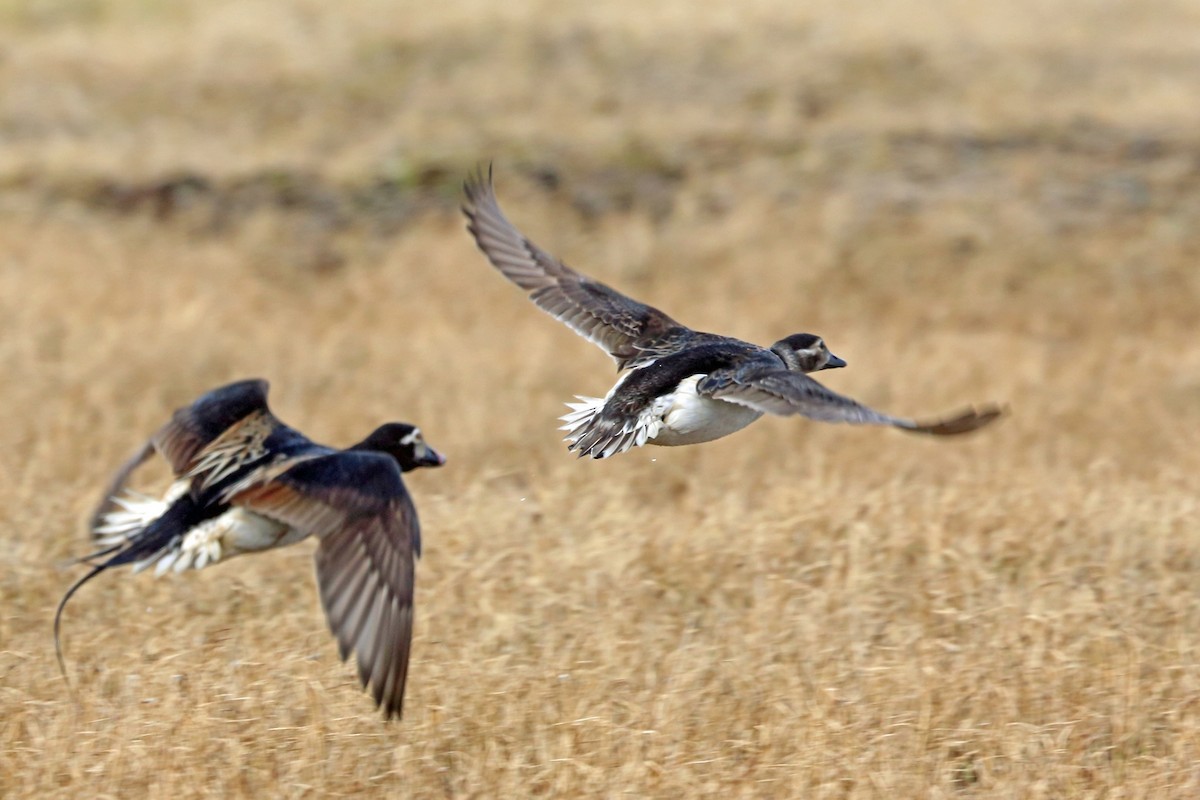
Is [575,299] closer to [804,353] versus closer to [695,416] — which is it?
[804,353]

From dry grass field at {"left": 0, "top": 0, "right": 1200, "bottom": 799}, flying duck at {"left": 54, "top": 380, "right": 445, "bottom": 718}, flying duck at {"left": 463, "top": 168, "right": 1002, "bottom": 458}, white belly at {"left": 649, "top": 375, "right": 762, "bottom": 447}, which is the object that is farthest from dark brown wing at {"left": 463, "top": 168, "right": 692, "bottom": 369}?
flying duck at {"left": 54, "top": 380, "right": 445, "bottom": 718}

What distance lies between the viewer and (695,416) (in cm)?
678

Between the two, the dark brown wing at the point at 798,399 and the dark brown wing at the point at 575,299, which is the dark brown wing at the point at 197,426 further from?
the dark brown wing at the point at 798,399

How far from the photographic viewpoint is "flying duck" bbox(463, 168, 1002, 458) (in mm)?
6148

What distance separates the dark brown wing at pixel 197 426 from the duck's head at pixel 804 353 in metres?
2.52

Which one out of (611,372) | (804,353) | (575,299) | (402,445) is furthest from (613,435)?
(611,372)

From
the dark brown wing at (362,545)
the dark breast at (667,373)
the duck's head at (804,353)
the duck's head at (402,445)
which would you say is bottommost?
the dark brown wing at (362,545)

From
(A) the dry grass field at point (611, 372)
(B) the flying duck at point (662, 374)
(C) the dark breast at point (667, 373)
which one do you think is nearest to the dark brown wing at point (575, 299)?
(B) the flying duck at point (662, 374)

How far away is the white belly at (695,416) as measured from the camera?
22.2ft

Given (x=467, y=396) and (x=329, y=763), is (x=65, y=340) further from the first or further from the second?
(x=329, y=763)

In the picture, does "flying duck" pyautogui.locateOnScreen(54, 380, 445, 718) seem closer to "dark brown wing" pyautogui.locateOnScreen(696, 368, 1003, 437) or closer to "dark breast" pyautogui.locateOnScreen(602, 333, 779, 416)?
"dark breast" pyautogui.locateOnScreen(602, 333, 779, 416)

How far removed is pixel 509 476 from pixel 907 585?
3.20 m

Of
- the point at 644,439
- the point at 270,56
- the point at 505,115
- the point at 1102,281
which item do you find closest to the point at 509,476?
the point at 644,439

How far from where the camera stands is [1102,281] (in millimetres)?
16344
